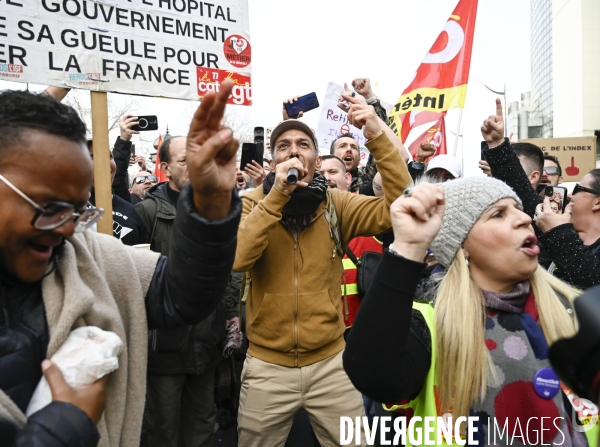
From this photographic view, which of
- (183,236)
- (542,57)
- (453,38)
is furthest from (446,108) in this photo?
(542,57)

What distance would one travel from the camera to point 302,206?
2734 mm

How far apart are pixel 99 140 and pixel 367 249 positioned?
218cm

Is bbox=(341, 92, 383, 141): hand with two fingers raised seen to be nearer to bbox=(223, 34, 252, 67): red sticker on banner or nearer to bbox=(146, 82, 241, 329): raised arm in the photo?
bbox=(223, 34, 252, 67): red sticker on banner

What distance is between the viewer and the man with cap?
2611mm

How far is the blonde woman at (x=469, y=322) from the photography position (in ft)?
4.62

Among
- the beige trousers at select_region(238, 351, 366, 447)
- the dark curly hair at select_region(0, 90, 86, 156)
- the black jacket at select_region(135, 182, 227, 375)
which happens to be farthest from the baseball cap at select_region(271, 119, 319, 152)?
the dark curly hair at select_region(0, 90, 86, 156)

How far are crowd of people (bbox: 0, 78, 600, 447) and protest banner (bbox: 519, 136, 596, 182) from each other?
5.83m

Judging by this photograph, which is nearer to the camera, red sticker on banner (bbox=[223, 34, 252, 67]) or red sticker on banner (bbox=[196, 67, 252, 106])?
red sticker on banner (bbox=[196, 67, 252, 106])

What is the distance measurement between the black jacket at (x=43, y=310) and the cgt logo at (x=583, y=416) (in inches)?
52.5

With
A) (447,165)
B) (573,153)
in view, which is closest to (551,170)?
(573,153)

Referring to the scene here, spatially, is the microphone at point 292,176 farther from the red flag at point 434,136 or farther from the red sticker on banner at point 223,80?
the red flag at point 434,136

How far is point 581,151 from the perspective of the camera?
817cm

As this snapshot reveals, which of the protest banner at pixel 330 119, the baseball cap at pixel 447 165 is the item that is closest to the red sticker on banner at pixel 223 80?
the baseball cap at pixel 447 165

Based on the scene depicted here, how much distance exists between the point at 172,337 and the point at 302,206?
1.22 m
